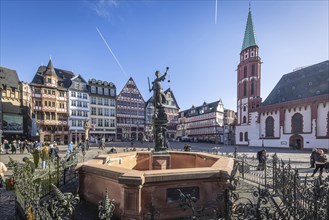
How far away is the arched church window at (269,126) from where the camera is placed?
1612 inches

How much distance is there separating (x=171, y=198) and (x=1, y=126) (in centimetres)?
3964

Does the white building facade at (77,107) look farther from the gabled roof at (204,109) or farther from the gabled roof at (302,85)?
the gabled roof at (302,85)

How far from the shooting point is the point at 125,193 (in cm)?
420

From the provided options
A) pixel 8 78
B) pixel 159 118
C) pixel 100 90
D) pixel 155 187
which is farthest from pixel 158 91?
pixel 100 90

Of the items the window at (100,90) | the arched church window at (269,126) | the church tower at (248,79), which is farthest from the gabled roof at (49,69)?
the arched church window at (269,126)

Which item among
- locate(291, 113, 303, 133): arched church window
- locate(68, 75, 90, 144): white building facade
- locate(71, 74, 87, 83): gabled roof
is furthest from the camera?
locate(71, 74, 87, 83): gabled roof

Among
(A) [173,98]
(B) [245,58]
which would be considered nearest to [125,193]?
(B) [245,58]

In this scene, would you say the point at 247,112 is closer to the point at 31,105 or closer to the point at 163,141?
the point at 163,141

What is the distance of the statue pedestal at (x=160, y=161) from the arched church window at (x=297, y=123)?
1466 inches

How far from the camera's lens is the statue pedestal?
26.4ft

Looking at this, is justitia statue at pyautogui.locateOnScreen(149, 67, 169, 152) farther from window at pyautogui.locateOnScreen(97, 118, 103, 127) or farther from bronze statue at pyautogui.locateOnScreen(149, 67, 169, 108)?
window at pyautogui.locateOnScreen(97, 118, 103, 127)

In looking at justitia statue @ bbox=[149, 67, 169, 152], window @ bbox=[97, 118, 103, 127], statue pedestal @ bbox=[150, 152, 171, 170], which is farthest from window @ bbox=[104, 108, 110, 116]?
statue pedestal @ bbox=[150, 152, 171, 170]

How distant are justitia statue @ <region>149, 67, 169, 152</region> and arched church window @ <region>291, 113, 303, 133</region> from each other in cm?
3714

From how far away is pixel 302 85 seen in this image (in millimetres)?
39469
